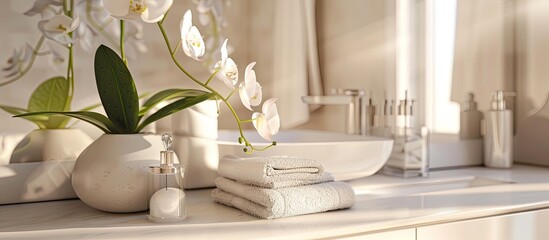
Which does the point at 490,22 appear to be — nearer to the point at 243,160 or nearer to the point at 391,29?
the point at 391,29

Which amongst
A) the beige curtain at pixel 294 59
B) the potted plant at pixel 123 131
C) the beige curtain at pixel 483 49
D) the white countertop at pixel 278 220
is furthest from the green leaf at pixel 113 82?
the beige curtain at pixel 483 49

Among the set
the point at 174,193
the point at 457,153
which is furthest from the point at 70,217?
the point at 457,153

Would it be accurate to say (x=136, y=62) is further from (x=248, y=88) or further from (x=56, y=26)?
(x=248, y=88)

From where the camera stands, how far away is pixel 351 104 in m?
1.60

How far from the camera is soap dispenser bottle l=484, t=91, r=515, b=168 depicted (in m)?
1.79

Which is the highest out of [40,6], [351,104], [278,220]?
[40,6]

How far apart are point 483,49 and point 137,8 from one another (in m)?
1.32

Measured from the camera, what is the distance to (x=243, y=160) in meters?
1.12

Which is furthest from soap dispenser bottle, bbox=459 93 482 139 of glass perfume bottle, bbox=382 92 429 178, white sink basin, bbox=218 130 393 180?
white sink basin, bbox=218 130 393 180

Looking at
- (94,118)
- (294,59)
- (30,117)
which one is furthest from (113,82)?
(294,59)

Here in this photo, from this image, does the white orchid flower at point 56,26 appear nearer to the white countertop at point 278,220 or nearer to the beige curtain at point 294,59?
the white countertop at point 278,220

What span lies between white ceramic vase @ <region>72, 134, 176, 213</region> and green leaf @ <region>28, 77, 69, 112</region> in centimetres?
24

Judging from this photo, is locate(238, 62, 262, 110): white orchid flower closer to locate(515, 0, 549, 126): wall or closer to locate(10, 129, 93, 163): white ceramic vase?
locate(10, 129, 93, 163): white ceramic vase

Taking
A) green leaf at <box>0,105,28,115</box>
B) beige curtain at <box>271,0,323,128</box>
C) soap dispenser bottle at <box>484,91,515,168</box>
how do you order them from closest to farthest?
green leaf at <box>0,105,28,115</box>
beige curtain at <box>271,0,323,128</box>
soap dispenser bottle at <box>484,91,515,168</box>
